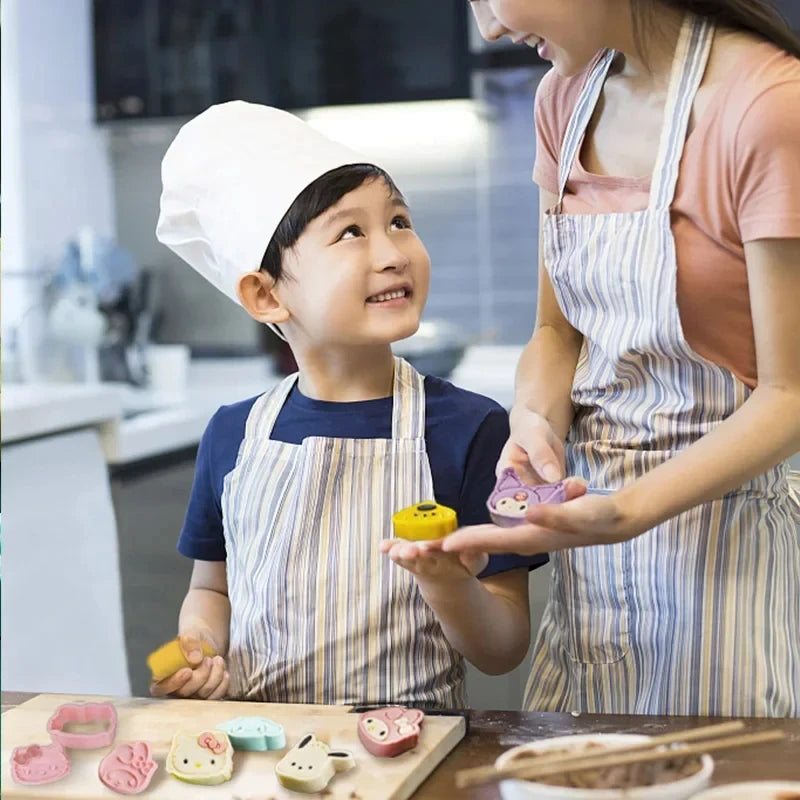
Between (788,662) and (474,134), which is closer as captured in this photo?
(788,662)

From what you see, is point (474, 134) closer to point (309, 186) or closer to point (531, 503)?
point (309, 186)

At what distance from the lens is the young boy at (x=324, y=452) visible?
39.7 inches

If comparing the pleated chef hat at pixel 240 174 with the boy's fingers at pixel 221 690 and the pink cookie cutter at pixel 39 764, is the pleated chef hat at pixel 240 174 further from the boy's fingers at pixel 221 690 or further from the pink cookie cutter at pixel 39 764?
the pink cookie cutter at pixel 39 764

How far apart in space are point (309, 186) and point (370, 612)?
383mm

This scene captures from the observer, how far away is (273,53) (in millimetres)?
3066

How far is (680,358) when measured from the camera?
931 mm

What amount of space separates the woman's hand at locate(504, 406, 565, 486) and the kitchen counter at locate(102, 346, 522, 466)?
1.28m

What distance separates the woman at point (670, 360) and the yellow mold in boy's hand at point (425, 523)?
34 millimetres

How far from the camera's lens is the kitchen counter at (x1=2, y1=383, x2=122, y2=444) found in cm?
174

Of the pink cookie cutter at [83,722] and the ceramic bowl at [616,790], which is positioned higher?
the ceramic bowl at [616,790]

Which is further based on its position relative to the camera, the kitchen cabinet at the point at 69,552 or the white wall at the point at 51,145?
the white wall at the point at 51,145

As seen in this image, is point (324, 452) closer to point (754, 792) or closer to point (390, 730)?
point (390, 730)

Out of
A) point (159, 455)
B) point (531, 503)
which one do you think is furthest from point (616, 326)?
point (159, 455)

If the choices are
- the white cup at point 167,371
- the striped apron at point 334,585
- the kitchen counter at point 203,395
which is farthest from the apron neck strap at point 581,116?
the white cup at point 167,371
